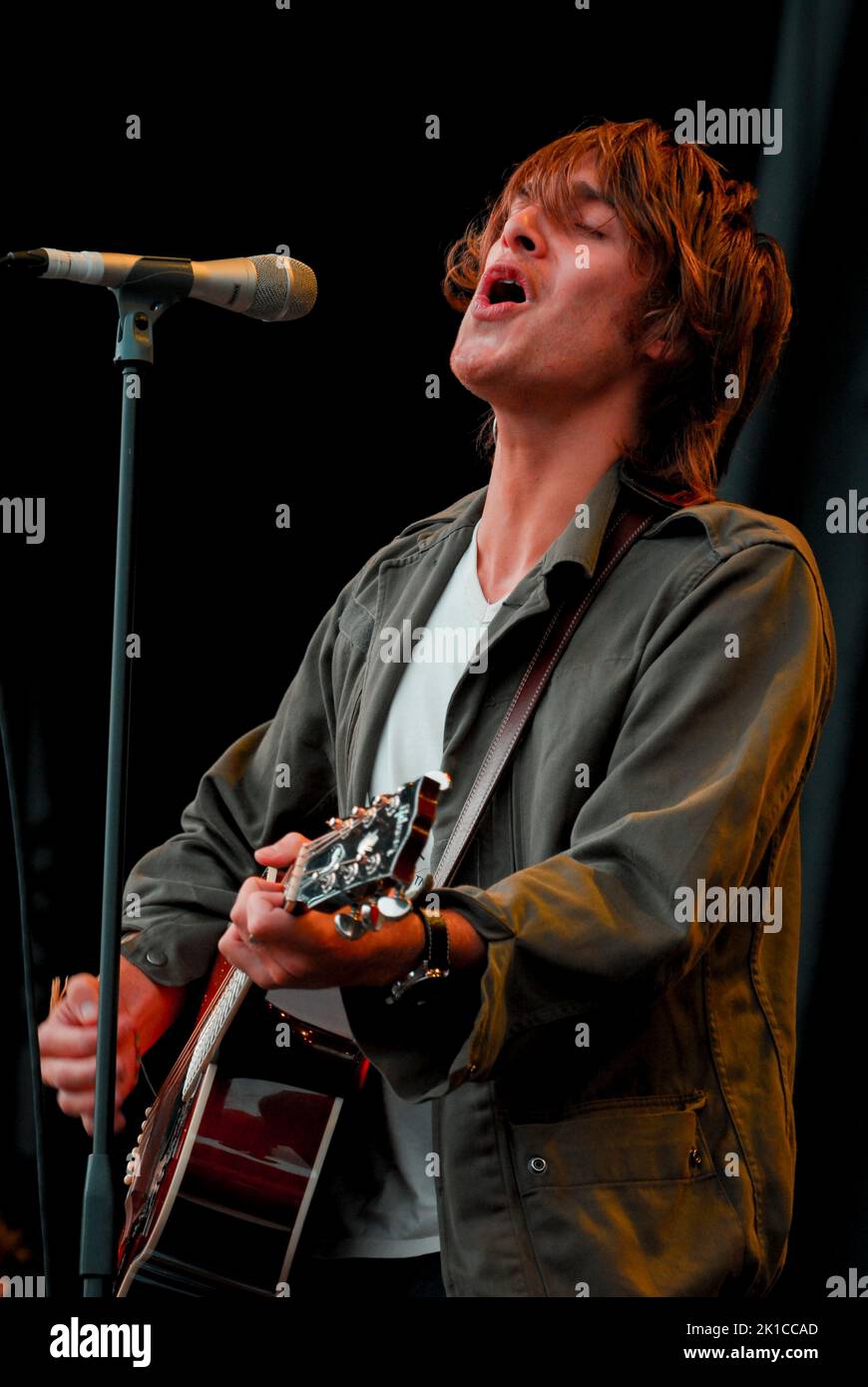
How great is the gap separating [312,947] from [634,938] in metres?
0.39

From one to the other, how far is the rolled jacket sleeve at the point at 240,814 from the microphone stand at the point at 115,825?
693 millimetres

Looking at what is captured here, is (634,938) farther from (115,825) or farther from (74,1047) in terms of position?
(74,1047)

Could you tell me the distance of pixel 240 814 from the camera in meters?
2.45

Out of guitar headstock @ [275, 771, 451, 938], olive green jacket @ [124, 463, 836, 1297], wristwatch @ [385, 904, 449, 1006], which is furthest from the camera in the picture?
olive green jacket @ [124, 463, 836, 1297]

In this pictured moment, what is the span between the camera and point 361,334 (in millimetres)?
2943

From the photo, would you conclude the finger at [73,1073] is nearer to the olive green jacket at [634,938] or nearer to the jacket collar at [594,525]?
the olive green jacket at [634,938]

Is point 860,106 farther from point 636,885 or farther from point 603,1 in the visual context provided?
point 636,885

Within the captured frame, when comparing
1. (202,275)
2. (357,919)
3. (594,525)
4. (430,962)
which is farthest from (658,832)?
(202,275)

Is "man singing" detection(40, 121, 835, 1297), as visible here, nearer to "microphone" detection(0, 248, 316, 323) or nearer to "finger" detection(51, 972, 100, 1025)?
"finger" detection(51, 972, 100, 1025)

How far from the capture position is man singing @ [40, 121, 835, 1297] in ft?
5.36

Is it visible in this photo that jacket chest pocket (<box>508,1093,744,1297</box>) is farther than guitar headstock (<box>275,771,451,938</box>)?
Yes

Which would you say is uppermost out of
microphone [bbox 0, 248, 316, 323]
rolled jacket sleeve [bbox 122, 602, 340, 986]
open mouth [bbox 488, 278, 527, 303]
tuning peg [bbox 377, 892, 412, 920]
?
open mouth [bbox 488, 278, 527, 303]

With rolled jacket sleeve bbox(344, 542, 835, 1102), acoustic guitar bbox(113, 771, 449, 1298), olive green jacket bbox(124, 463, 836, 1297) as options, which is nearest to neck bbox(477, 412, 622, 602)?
olive green jacket bbox(124, 463, 836, 1297)
